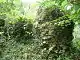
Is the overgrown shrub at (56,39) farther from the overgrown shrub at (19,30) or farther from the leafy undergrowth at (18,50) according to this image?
the overgrown shrub at (19,30)

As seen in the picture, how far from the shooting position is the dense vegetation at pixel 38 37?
5.34 metres

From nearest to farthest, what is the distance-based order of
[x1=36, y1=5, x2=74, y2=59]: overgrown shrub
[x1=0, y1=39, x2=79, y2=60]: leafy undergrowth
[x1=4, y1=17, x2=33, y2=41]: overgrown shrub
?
1. [x1=36, y1=5, x2=74, y2=59]: overgrown shrub
2. [x1=0, y1=39, x2=79, y2=60]: leafy undergrowth
3. [x1=4, y1=17, x2=33, y2=41]: overgrown shrub

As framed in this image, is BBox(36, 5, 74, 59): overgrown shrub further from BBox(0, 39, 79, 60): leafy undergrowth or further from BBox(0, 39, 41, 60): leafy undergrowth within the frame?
BBox(0, 39, 41, 60): leafy undergrowth

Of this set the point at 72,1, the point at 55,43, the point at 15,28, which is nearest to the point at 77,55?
the point at 55,43

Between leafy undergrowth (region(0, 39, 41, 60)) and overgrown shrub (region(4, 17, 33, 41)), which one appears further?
overgrown shrub (region(4, 17, 33, 41))

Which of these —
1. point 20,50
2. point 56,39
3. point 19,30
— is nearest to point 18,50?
point 20,50

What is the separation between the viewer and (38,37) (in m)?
6.32

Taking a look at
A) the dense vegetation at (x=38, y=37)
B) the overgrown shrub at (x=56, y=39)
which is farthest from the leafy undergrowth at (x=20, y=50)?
the overgrown shrub at (x=56, y=39)

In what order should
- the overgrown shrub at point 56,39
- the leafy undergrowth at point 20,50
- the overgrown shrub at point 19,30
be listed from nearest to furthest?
the overgrown shrub at point 56,39, the leafy undergrowth at point 20,50, the overgrown shrub at point 19,30

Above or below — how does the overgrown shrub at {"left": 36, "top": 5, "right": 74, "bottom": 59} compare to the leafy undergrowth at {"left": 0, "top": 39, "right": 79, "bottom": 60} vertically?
above

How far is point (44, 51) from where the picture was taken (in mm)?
5465

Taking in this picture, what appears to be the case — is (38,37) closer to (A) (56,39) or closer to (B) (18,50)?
(B) (18,50)

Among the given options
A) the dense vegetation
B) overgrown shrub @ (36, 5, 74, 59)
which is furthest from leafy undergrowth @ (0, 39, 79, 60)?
overgrown shrub @ (36, 5, 74, 59)

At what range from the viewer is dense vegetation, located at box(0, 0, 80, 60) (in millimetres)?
5336
